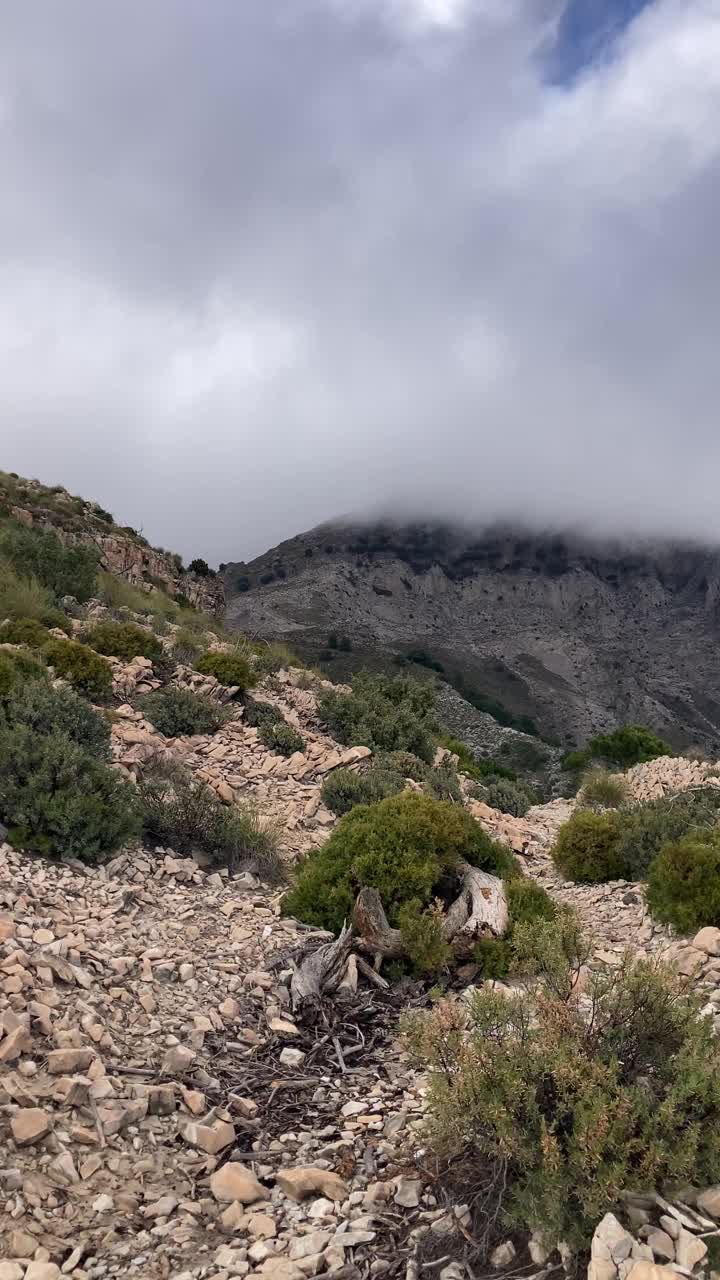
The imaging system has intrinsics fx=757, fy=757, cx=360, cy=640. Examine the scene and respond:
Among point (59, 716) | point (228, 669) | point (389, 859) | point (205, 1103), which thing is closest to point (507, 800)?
point (228, 669)

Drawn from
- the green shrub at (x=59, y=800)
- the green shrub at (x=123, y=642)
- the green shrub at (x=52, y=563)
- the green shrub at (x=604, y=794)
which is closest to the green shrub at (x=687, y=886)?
the green shrub at (x=59, y=800)

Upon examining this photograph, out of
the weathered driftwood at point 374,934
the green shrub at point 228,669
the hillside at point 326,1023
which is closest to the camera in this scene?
the hillside at point 326,1023

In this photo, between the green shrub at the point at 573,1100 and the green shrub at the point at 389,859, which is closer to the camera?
the green shrub at the point at 573,1100

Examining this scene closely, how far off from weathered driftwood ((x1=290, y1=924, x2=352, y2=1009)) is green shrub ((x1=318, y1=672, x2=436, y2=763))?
8.25m

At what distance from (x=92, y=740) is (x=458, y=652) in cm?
9267

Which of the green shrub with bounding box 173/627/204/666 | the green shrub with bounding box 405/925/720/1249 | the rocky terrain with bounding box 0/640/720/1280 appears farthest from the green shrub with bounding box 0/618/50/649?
the green shrub with bounding box 405/925/720/1249

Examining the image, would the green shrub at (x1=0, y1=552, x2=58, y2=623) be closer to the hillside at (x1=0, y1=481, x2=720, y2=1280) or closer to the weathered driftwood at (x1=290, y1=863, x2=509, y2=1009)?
the hillside at (x1=0, y1=481, x2=720, y2=1280)

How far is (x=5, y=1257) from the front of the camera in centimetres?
326

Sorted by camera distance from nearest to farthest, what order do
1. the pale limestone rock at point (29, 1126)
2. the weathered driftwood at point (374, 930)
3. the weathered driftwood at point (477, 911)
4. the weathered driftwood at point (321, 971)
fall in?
the pale limestone rock at point (29, 1126), the weathered driftwood at point (321, 971), the weathered driftwood at point (374, 930), the weathered driftwood at point (477, 911)

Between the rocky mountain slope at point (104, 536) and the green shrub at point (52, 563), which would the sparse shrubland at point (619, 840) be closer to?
the green shrub at point (52, 563)

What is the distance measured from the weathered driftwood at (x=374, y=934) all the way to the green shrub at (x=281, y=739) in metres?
6.16

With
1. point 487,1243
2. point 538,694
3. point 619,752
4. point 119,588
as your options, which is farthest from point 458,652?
point 487,1243

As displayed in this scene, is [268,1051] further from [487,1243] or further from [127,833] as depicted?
[127,833]

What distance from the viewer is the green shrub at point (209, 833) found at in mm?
8922
